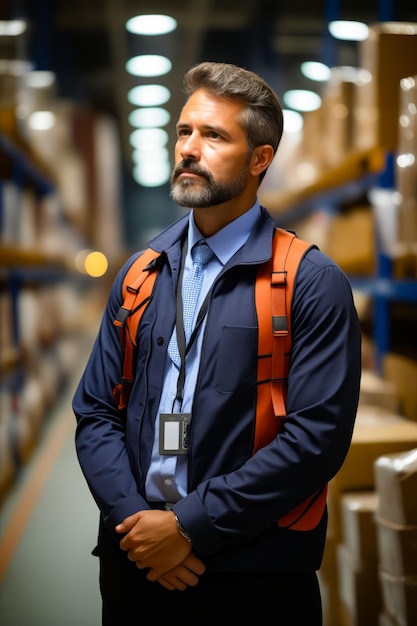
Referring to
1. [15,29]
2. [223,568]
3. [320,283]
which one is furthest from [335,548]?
[15,29]

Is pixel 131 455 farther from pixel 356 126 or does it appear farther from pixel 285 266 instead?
pixel 356 126

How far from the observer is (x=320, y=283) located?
6.59 ft

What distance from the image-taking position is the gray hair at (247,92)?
2066 mm

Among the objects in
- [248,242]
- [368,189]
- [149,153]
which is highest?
[149,153]

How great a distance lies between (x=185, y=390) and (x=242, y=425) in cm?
18

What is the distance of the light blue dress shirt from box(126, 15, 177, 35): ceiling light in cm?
311

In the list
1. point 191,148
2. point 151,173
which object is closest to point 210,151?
point 191,148

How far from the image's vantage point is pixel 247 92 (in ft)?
6.79

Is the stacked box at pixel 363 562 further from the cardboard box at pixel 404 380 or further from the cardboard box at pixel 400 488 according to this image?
the cardboard box at pixel 404 380

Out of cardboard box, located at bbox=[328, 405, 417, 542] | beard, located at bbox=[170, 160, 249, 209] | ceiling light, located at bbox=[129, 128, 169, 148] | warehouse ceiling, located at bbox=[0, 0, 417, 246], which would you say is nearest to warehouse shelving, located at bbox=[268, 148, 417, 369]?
cardboard box, located at bbox=[328, 405, 417, 542]

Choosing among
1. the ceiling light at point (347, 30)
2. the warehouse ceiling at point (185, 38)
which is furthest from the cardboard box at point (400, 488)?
the ceiling light at point (347, 30)

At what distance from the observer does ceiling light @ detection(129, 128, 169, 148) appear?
Answer: 10.6 meters

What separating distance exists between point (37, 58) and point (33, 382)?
3887 mm

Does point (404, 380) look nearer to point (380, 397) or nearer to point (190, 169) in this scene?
point (380, 397)
